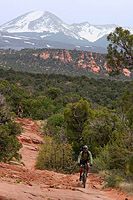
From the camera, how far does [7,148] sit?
11.2m

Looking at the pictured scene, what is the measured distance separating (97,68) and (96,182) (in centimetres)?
9979

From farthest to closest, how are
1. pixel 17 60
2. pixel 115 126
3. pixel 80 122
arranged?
1. pixel 17 60
2. pixel 80 122
3. pixel 115 126

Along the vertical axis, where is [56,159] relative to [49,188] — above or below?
below

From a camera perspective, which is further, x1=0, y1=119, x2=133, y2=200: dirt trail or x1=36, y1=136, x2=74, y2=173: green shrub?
x1=36, y1=136, x2=74, y2=173: green shrub

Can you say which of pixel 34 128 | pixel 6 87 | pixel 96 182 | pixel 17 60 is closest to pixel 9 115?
pixel 96 182

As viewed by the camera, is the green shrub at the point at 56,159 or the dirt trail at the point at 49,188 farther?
the green shrub at the point at 56,159

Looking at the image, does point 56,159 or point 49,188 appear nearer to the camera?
point 49,188

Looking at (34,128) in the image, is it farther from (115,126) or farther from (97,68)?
(97,68)

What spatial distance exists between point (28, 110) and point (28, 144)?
13361 millimetres

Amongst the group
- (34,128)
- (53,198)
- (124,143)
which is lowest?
(34,128)

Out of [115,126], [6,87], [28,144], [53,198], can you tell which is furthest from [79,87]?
[53,198]

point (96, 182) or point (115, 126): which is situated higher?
point (115, 126)

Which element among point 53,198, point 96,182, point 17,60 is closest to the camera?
point 53,198

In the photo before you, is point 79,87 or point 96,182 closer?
point 96,182
